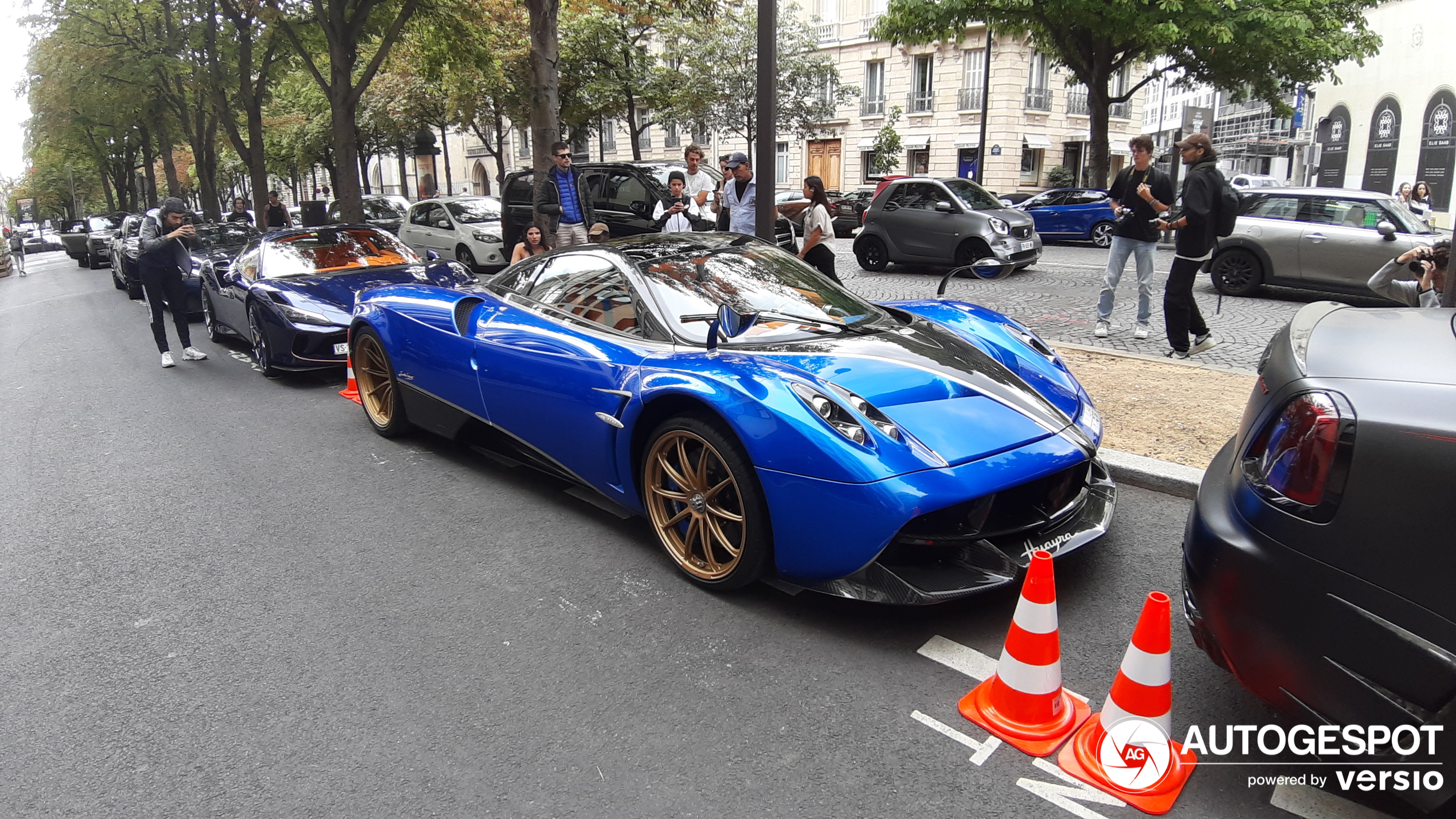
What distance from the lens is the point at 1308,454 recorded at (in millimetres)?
2096

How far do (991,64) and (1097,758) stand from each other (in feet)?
117

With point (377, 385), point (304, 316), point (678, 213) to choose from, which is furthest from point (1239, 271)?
point (304, 316)

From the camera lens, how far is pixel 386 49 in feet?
50.9

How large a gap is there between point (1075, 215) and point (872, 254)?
761 cm

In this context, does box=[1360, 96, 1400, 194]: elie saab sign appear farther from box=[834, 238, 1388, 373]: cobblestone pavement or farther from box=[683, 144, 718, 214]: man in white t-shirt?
box=[683, 144, 718, 214]: man in white t-shirt

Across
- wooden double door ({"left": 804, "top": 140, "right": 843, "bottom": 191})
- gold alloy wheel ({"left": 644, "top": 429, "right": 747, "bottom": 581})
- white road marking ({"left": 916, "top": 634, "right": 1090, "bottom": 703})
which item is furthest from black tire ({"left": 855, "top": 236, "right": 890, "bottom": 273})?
wooden double door ({"left": 804, "top": 140, "right": 843, "bottom": 191})

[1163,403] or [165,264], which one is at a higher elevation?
[165,264]

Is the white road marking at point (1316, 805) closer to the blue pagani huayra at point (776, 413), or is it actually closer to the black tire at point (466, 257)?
the blue pagani huayra at point (776, 413)

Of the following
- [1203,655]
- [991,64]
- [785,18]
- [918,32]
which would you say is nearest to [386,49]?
[918,32]

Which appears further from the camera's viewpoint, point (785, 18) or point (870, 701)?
point (785, 18)

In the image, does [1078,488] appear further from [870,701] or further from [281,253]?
[281,253]

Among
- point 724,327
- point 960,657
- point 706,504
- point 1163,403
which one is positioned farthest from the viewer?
point 1163,403

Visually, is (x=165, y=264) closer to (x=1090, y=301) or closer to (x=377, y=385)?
(x=377, y=385)

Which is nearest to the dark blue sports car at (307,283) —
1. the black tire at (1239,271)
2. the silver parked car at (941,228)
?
the silver parked car at (941,228)
